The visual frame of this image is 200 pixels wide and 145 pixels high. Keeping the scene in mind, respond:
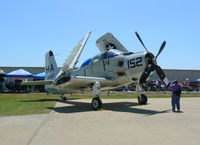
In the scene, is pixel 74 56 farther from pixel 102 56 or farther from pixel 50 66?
pixel 50 66

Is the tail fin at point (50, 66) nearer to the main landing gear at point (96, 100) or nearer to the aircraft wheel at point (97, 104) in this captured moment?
the main landing gear at point (96, 100)

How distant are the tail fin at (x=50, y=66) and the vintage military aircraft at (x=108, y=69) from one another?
14.5 ft

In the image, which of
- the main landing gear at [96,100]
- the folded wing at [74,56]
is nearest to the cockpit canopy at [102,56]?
the folded wing at [74,56]

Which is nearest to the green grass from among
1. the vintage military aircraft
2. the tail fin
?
the vintage military aircraft

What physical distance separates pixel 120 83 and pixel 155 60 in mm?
3180

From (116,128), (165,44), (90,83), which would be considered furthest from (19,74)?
(116,128)

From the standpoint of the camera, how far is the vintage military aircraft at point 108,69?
39.7 feet

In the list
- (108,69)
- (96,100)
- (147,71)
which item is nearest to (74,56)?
(108,69)

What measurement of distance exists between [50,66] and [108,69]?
28.7 feet

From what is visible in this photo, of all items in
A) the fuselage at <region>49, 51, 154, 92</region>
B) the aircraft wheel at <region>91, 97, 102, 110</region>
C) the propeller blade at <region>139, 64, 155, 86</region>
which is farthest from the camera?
the aircraft wheel at <region>91, 97, 102, 110</region>

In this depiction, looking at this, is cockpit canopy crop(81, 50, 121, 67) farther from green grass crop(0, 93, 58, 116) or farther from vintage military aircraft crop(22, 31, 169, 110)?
green grass crop(0, 93, 58, 116)

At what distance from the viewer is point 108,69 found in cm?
1394

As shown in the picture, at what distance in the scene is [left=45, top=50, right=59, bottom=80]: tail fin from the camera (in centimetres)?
2038

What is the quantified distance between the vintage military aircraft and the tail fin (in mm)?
4425
